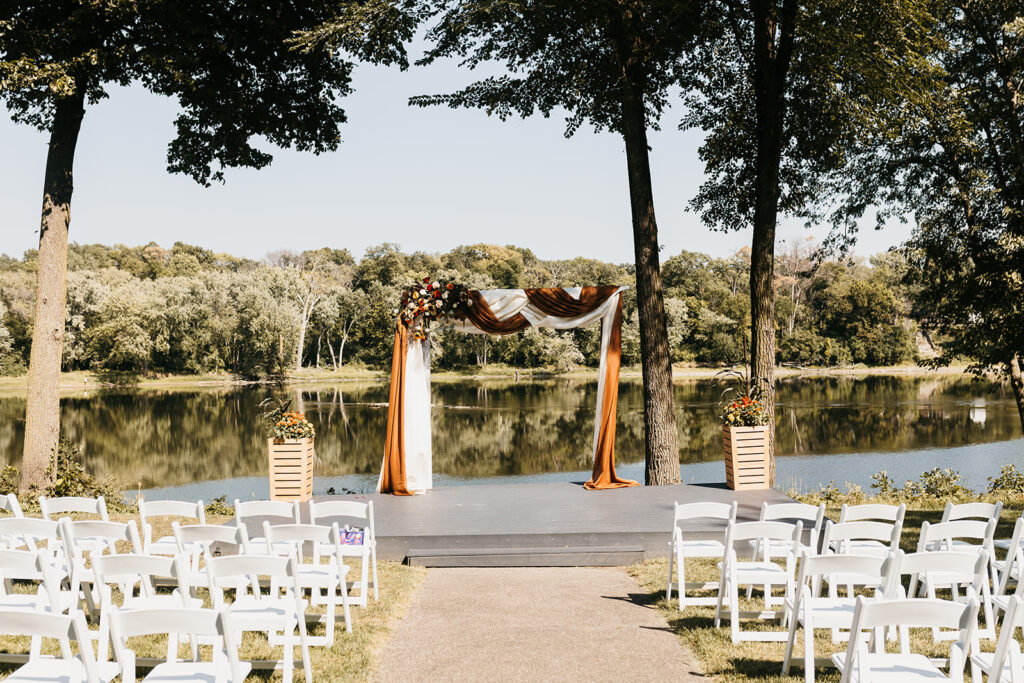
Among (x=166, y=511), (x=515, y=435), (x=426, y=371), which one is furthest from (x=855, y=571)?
(x=515, y=435)

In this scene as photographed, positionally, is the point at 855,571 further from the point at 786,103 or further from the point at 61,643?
the point at 786,103

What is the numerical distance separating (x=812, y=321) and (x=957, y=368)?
8.35m

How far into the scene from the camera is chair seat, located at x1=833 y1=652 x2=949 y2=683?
3129mm

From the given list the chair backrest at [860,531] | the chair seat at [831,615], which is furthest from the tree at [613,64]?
the chair seat at [831,615]

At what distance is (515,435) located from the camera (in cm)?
2219

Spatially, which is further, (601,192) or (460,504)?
(601,192)

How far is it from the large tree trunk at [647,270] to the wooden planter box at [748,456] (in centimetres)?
89

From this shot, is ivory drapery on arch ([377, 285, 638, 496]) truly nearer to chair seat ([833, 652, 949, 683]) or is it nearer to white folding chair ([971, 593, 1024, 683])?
chair seat ([833, 652, 949, 683])

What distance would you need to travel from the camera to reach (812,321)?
4916 centimetres

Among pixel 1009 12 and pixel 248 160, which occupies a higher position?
pixel 1009 12

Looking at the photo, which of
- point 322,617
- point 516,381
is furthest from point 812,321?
point 322,617

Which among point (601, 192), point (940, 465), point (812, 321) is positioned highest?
point (601, 192)

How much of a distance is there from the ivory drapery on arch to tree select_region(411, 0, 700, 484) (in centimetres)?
68

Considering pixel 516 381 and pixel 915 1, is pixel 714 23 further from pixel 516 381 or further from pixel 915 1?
pixel 516 381
